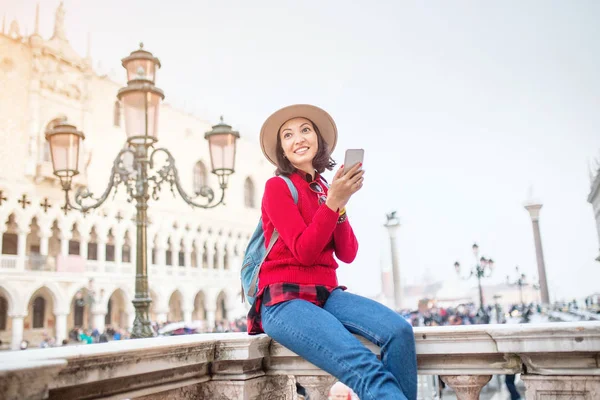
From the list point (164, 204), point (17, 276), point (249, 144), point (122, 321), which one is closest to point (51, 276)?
point (17, 276)

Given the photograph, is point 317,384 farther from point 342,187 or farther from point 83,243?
point 83,243

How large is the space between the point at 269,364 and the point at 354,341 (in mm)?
434

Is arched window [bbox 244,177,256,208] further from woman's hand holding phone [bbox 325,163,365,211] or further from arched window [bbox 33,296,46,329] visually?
woman's hand holding phone [bbox 325,163,365,211]

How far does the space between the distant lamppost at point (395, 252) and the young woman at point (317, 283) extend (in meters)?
13.8

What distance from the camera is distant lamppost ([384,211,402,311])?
1560 cm

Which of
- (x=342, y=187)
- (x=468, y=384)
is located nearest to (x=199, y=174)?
(x=342, y=187)

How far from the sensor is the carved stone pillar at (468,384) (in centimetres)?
152

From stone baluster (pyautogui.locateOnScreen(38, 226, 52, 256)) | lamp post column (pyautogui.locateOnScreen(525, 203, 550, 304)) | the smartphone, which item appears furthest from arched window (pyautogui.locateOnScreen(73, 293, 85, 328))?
the smartphone

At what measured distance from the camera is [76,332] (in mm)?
17922

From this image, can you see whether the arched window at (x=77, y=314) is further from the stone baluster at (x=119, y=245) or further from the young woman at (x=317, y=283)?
the young woman at (x=317, y=283)

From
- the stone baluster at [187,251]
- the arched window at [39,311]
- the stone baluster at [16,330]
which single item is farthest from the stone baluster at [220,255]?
the stone baluster at [16,330]

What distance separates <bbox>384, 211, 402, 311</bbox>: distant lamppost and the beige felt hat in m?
13.7

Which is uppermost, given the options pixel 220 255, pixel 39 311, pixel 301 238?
pixel 220 255

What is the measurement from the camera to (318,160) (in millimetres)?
1959
